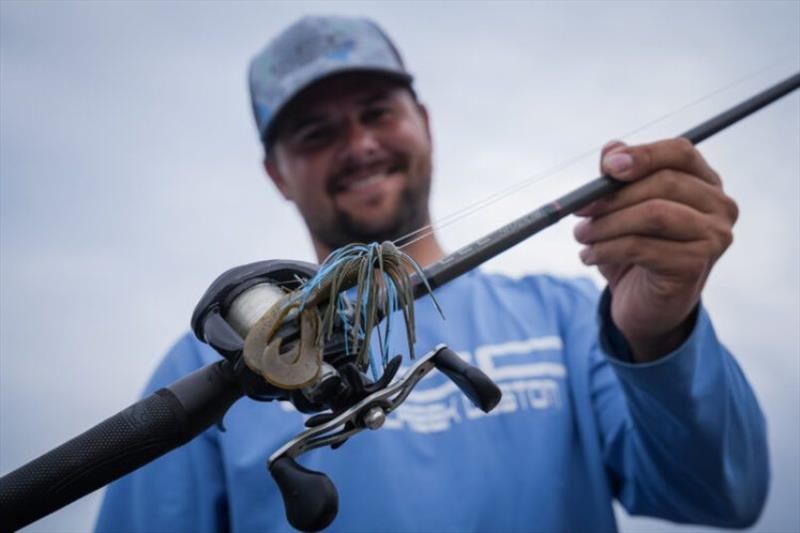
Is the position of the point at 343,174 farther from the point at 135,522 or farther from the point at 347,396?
the point at 347,396

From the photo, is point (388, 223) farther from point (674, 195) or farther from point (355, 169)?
point (674, 195)

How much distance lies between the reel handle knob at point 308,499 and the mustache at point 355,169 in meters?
2.02

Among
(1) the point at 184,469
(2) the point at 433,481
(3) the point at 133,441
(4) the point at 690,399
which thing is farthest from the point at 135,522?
(4) the point at 690,399

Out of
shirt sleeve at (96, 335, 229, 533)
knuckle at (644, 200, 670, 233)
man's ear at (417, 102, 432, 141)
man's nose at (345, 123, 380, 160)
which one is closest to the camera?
knuckle at (644, 200, 670, 233)

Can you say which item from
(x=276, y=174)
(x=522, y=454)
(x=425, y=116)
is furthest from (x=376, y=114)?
(x=522, y=454)

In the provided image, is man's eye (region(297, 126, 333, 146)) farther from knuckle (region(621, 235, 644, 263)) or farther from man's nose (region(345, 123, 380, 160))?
knuckle (region(621, 235, 644, 263))

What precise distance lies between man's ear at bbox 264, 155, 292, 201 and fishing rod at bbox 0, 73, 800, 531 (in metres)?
2.12

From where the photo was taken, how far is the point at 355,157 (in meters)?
2.73

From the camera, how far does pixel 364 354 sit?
3.21 ft

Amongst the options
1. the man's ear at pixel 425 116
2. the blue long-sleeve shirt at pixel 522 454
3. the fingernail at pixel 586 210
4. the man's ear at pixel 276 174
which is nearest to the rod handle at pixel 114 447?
the fingernail at pixel 586 210

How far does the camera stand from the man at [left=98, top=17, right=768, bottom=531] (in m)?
1.65

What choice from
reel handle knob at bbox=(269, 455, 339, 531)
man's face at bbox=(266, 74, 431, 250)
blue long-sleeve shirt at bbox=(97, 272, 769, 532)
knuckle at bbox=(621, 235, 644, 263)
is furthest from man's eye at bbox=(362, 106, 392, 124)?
reel handle knob at bbox=(269, 455, 339, 531)

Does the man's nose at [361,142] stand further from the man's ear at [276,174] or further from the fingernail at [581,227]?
the fingernail at [581,227]

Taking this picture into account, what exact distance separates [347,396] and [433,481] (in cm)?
119
